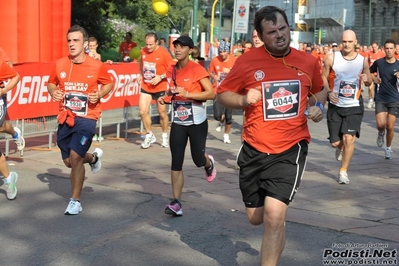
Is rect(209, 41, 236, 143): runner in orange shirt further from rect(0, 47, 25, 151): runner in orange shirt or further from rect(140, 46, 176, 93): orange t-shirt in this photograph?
rect(0, 47, 25, 151): runner in orange shirt

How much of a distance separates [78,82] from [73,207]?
1279mm

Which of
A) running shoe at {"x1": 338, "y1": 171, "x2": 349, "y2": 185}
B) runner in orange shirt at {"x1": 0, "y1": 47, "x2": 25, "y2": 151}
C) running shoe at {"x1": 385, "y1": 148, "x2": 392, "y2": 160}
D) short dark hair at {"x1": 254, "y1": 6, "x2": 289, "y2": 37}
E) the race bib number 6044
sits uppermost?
short dark hair at {"x1": 254, "y1": 6, "x2": 289, "y2": 37}

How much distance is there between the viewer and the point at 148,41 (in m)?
13.9

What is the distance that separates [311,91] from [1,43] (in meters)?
11.0

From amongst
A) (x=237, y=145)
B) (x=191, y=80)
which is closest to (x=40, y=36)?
(x=237, y=145)

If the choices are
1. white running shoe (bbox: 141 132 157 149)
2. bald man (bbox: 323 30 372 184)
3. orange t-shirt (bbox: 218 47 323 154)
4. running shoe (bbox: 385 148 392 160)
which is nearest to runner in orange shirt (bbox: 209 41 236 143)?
white running shoe (bbox: 141 132 157 149)

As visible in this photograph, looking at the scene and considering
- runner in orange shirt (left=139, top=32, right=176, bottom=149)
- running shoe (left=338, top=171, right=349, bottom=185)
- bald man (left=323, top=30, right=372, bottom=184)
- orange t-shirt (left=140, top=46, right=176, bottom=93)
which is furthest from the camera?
orange t-shirt (left=140, top=46, right=176, bottom=93)

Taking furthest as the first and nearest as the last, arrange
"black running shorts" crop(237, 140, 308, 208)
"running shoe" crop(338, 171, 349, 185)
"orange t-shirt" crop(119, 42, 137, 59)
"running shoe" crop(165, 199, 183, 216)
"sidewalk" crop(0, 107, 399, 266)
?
1. "orange t-shirt" crop(119, 42, 137, 59)
2. "running shoe" crop(338, 171, 349, 185)
3. "running shoe" crop(165, 199, 183, 216)
4. "sidewalk" crop(0, 107, 399, 266)
5. "black running shorts" crop(237, 140, 308, 208)

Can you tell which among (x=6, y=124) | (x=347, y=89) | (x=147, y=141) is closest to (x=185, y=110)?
(x=347, y=89)

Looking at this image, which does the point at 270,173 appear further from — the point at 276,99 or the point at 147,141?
the point at 147,141

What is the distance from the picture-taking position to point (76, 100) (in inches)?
315

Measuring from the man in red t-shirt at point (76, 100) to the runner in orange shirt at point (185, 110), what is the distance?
0.80m

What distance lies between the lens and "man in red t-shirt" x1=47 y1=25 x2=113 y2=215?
7.93 metres

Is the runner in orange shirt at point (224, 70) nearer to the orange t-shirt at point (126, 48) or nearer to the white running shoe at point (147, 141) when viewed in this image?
the white running shoe at point (147, 141)
